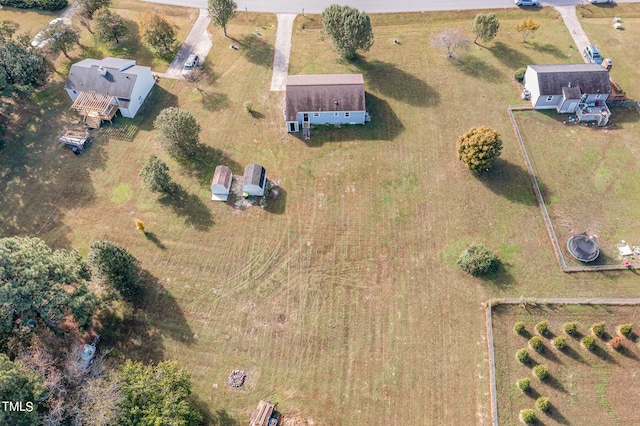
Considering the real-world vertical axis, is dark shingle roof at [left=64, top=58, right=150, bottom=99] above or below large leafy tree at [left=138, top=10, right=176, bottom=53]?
below

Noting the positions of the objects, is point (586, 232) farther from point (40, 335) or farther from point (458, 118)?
point (40, 335)

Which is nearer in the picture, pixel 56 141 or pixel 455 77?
pixel 56 141

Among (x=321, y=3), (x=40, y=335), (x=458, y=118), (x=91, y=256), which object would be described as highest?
(x=321, y=3)

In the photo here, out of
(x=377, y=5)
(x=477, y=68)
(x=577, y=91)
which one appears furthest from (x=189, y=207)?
(x=577, y=91)

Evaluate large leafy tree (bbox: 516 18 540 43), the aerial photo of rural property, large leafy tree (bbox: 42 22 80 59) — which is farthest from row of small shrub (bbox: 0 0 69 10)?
large leafy tree (bbox: 516 18 540 43)

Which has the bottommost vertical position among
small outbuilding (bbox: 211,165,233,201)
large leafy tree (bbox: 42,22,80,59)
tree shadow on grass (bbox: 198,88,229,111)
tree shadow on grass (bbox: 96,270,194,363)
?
tree shadow on grass (bbox: 96,270,194,363)

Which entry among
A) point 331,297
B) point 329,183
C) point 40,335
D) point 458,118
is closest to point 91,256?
point 40,335

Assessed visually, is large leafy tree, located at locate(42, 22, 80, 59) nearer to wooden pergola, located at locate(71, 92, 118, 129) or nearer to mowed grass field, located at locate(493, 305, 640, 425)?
wooden pergola, located at locate(71, 92, 118, 129)
